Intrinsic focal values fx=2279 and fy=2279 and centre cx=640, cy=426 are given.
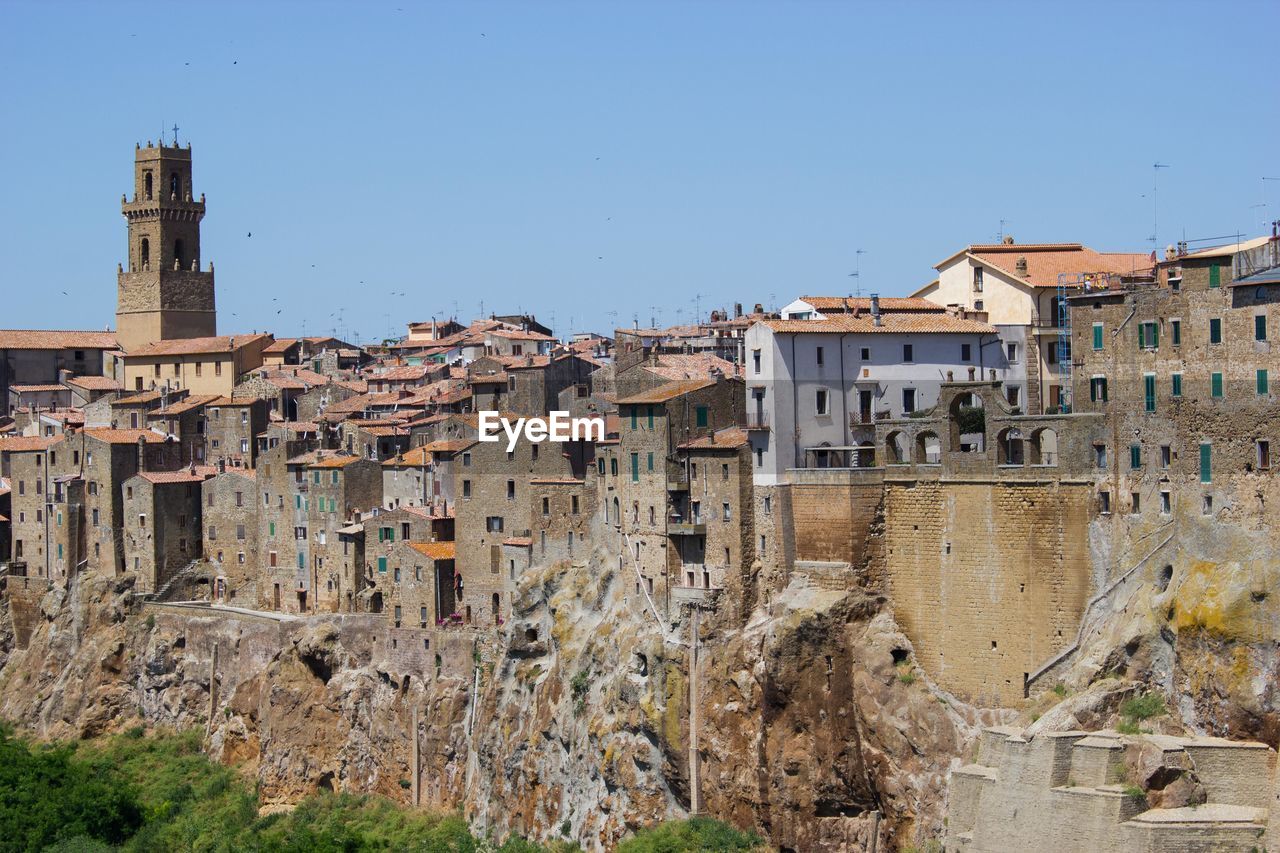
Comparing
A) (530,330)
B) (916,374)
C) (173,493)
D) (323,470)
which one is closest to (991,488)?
(916,374)

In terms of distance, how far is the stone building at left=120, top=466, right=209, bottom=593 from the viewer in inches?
3880

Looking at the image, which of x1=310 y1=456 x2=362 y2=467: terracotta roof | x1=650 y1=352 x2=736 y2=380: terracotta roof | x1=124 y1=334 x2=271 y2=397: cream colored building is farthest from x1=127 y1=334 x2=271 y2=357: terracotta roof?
x1=650 y1=352 x2=736 y2=380: terracotta roof

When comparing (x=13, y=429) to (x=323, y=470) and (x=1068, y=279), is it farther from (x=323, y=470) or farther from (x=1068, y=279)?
(x=1068, y=279)

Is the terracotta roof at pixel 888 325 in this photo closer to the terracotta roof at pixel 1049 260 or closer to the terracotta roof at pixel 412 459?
the terracotta roof at pixel 1049 260

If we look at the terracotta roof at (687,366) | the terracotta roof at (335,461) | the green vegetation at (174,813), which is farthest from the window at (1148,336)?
the terracotta roof at (335,461)

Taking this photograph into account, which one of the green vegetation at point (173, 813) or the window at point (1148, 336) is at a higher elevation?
the window at point (1148, 336)

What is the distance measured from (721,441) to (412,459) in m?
21.5

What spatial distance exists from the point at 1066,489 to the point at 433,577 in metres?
28.6

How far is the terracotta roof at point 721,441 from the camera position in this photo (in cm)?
6975

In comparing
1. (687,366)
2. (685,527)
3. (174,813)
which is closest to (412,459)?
(687,366)

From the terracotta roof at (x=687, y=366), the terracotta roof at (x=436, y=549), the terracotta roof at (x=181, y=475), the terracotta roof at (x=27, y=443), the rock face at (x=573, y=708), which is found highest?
the terracotta roof at (x=687, y=366)

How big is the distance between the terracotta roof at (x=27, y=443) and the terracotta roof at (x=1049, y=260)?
46455 mm

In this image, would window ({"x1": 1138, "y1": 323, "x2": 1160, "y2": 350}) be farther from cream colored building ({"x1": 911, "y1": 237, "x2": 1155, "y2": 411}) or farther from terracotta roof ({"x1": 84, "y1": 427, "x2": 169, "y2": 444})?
terracotta roof ({"x1": 84, "y1": 427, "x2": 169, "y2": 444})

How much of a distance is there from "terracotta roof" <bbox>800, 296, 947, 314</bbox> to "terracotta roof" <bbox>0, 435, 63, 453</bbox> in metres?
43.7
